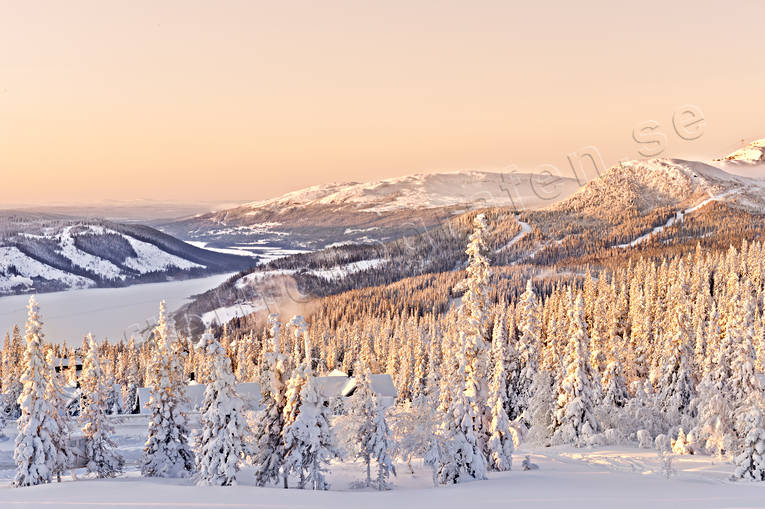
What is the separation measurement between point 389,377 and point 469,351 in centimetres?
5859

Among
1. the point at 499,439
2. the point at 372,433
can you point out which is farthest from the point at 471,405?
the point at 372,433

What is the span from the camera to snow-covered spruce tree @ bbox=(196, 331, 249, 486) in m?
30.5

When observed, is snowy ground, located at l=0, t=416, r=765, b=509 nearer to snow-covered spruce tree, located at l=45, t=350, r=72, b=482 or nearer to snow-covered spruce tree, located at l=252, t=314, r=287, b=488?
snow-covered spruce tree, located at l=252, t=314, r=287, b=488

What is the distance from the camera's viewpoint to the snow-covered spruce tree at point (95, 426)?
4012cm

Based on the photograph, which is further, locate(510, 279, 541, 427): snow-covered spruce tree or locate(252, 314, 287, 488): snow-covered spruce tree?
locate(510, 279, 541, 427): snow-covered spruce tree

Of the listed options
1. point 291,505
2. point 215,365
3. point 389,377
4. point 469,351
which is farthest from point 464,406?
point 389,377

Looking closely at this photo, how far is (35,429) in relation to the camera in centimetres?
3544

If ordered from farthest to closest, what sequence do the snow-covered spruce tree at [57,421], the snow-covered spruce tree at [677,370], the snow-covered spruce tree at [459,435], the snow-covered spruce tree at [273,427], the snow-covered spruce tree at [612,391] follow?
the snow-covered spruce tree at [677,370], the snow-covered spruce tree at [612,391], the snow-covered spruce tree at [57,421], the snow-covered spruce tree at [273,427], the snow-covered spruce tree at [459,435]

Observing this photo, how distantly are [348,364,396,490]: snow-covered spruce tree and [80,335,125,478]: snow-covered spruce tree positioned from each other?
19.3 m

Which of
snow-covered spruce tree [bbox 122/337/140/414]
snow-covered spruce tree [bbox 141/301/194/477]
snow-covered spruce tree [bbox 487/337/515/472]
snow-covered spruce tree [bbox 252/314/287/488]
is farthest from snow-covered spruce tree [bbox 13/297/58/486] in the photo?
snow-covered spruce tree [bbox 122/337/140/414]

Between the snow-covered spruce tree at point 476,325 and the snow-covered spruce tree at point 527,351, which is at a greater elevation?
the snow-covered spruce tree at point 476,325

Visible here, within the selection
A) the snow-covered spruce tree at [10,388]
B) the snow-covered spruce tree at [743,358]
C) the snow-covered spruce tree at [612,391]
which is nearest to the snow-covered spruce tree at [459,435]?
the snow-covered spruce tree at [743,358]

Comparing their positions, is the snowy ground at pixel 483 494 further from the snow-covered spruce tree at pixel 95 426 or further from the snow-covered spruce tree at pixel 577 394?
the snow-covered spruce tree at pixel 95 426

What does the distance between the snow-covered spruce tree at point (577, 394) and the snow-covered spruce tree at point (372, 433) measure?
17.1 m
